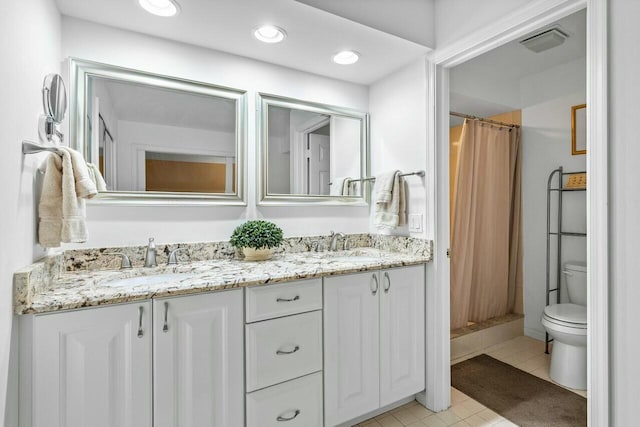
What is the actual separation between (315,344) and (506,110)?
2770 millimetres

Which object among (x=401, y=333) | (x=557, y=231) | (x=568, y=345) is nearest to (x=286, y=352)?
(x=401, y=333)

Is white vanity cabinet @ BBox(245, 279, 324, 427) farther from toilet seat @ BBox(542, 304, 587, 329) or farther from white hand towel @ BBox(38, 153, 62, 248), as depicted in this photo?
toilet seat @ BBox(542, 304, 587, 329)

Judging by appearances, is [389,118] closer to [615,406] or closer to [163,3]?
[163,3]

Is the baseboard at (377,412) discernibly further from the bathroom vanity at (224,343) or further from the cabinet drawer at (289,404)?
the cabinet drawer at (289,404)

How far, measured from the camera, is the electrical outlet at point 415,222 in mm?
2039

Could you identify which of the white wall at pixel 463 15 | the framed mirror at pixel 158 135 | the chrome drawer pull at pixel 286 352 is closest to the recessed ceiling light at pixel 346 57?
the white wall at pixel 463 15

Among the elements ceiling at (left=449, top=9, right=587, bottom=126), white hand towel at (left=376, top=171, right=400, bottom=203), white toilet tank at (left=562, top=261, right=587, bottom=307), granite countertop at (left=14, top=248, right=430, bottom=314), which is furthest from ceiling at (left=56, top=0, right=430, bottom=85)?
white toilet tank at (left=562, top=261, right=587, bottom=307)

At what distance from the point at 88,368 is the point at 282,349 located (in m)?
0.72

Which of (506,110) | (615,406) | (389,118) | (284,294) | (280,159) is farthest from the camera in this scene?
(506,110)

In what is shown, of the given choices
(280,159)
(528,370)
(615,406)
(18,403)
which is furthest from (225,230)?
(528,370)

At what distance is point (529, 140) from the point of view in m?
2.97

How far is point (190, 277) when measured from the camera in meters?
1.43

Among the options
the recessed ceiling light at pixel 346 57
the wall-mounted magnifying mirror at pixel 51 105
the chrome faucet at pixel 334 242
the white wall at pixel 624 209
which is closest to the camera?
the white wall at pixel 624 209

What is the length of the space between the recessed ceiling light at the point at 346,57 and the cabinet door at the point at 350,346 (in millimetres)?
1292
